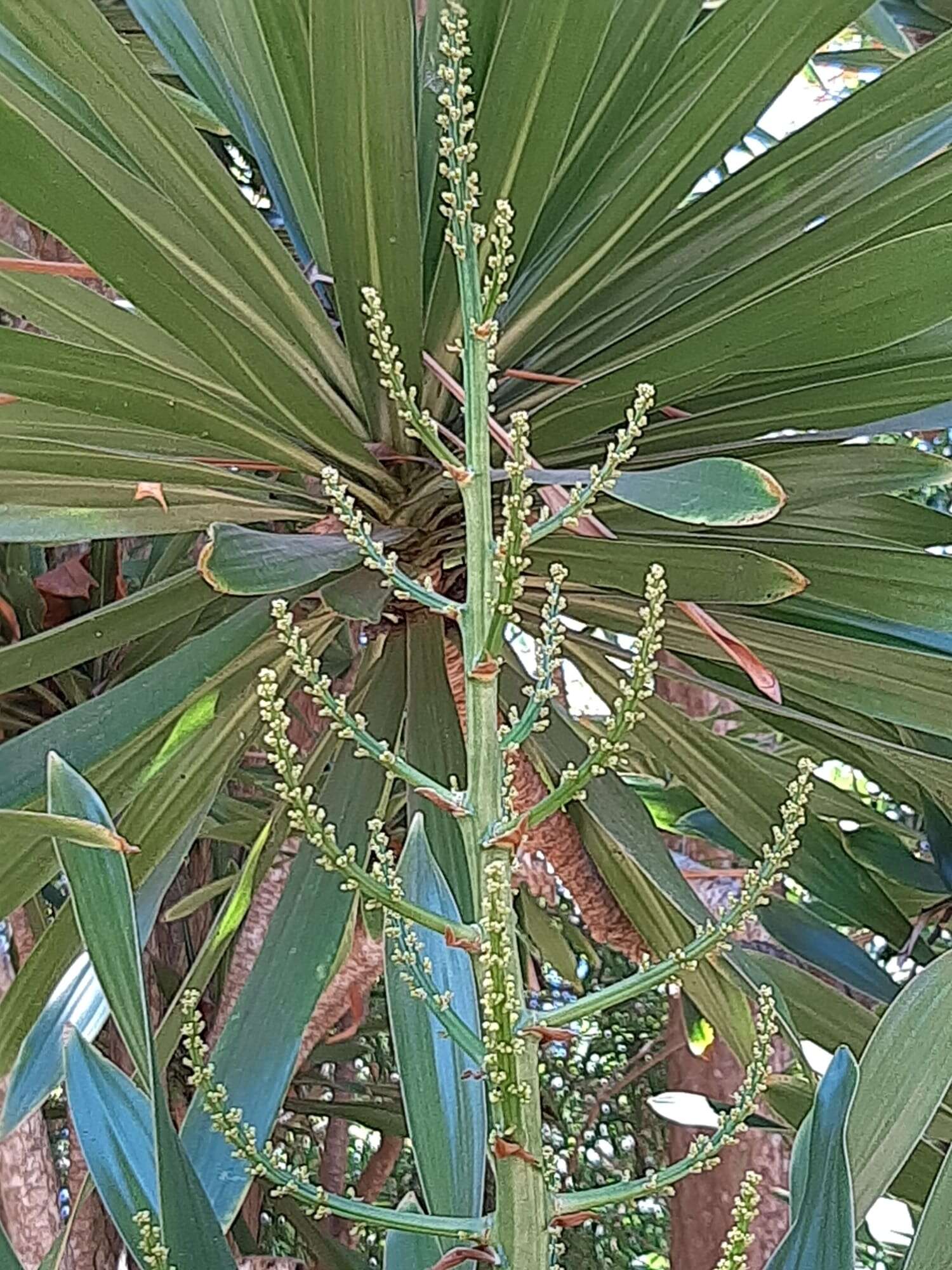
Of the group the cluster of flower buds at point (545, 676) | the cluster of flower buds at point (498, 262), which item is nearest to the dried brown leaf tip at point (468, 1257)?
the cluster of flower buds at point (545, 676)

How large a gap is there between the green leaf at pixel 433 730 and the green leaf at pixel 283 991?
0.03 metres

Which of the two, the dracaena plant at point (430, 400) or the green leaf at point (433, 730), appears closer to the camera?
the dracaena plant at point (430, 400)

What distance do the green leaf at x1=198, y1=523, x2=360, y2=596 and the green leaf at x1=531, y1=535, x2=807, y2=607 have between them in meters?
0.13

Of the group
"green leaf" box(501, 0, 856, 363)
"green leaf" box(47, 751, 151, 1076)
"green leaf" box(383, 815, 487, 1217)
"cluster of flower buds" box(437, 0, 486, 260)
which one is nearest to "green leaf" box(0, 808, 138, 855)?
"green leaf" box(47, 751, 151, 1076)

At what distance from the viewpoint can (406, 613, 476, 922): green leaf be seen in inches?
27.0

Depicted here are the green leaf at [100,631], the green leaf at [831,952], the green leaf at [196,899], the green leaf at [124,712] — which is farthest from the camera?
the green leaf at [196,899]

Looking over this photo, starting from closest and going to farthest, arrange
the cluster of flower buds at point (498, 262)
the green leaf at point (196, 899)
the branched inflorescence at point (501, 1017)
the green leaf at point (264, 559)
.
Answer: the branched inflorescence at point (501, 1017) → the cluster of flower buds at point (498, 262) → the green leaf at point (264, 559) → the green leaf at point (196, 899)

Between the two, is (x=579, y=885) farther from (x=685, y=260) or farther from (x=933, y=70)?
(x=933, y=70)

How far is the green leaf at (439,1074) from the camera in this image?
0.42m

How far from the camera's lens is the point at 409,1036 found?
461 millimetres

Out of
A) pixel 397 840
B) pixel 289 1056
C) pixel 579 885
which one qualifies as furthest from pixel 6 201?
pixel 397 840

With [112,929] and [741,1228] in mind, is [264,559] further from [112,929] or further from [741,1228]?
[741,1228]

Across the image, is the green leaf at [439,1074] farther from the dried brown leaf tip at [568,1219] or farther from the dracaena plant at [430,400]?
the dried brown leaf tip at [568,1219]

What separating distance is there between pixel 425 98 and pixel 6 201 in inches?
12.0
